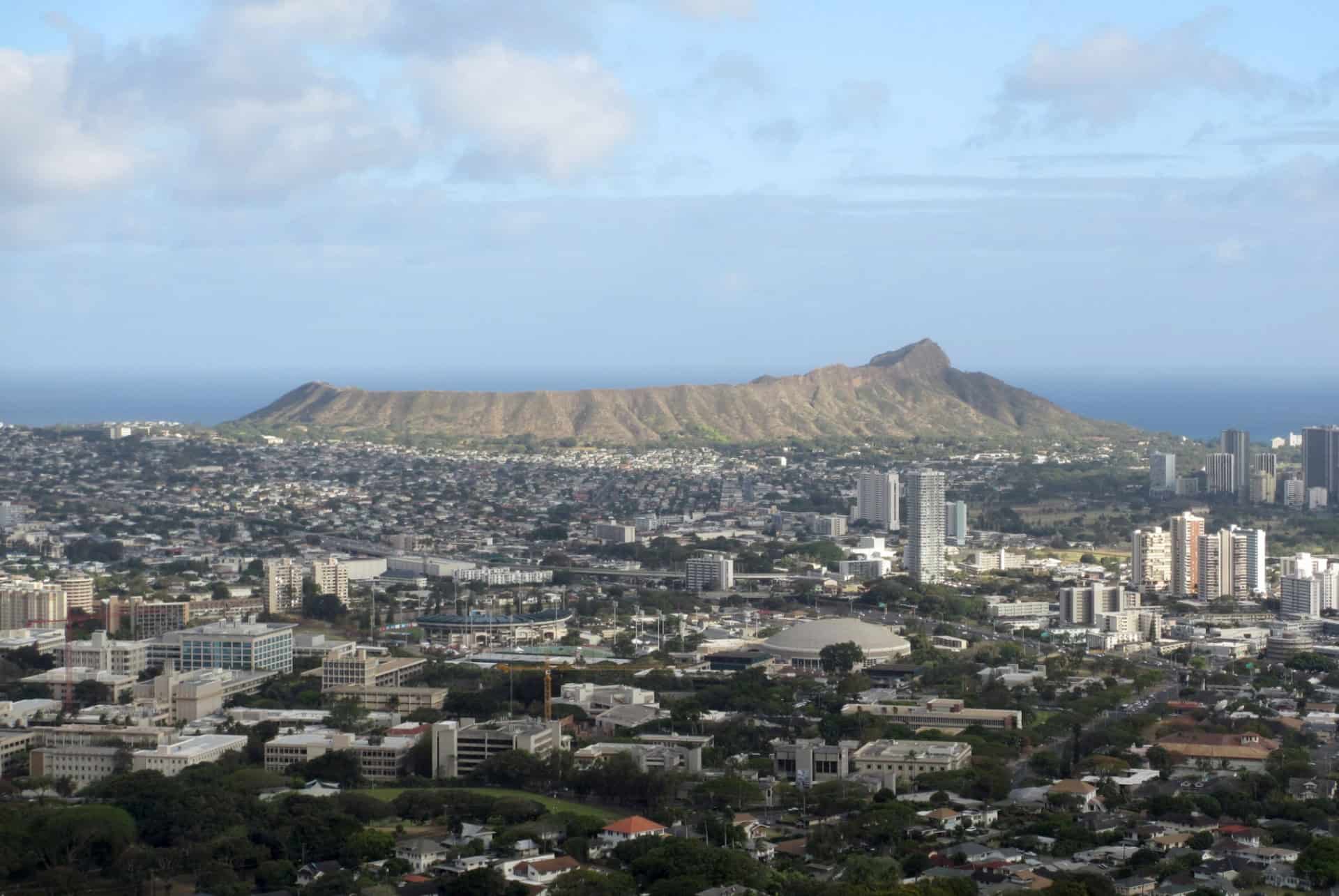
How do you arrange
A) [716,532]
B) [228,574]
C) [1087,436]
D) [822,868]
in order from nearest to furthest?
[822,868] < [228,574] < [716,532] < [1087,436]

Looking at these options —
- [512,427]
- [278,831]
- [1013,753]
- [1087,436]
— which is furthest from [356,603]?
[1087,436]

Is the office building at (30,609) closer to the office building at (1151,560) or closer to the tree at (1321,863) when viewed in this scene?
the office building at (1151,560)

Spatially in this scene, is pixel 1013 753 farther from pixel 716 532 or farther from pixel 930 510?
pixel 716 532

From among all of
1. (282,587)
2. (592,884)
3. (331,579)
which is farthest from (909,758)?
(331,579)

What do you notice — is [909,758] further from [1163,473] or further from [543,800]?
[1163,473]

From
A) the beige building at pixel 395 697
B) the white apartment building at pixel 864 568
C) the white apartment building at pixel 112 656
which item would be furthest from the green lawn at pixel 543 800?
the white apartment building at pixel 864 568

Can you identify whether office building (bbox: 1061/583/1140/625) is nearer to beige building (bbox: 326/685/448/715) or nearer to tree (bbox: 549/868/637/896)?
beige building (bbox: 326/685/448/715)
